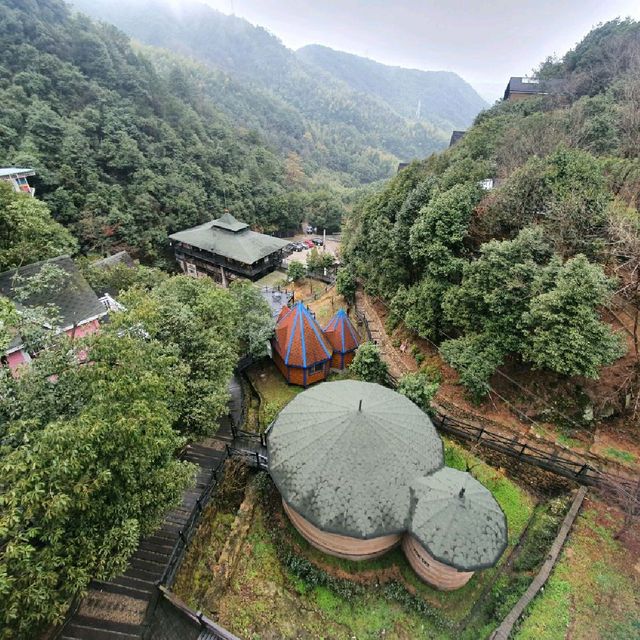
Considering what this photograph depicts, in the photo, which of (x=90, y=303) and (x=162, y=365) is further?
(x=90, y=303)

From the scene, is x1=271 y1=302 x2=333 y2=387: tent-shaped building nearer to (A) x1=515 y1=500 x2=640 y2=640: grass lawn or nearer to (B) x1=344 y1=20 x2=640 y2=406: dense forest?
(B) x1=344 y1=20 x2=640 y2=406: dense forest

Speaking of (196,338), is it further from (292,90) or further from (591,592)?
(292,90)

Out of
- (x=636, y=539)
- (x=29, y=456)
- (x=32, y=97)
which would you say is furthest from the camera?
(x=32, y=97)

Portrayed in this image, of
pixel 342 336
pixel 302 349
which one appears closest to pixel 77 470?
pixel 302 349

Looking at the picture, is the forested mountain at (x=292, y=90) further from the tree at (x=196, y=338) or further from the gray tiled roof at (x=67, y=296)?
the tree at (x=196, y=338)

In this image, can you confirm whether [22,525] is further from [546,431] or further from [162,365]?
[546,431]

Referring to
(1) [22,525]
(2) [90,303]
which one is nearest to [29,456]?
(1) [22,525]

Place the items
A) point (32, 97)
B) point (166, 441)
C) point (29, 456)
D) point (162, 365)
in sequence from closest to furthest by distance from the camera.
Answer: point (29, 456), point (166, 441), point (162, 365), point (32, 97)
